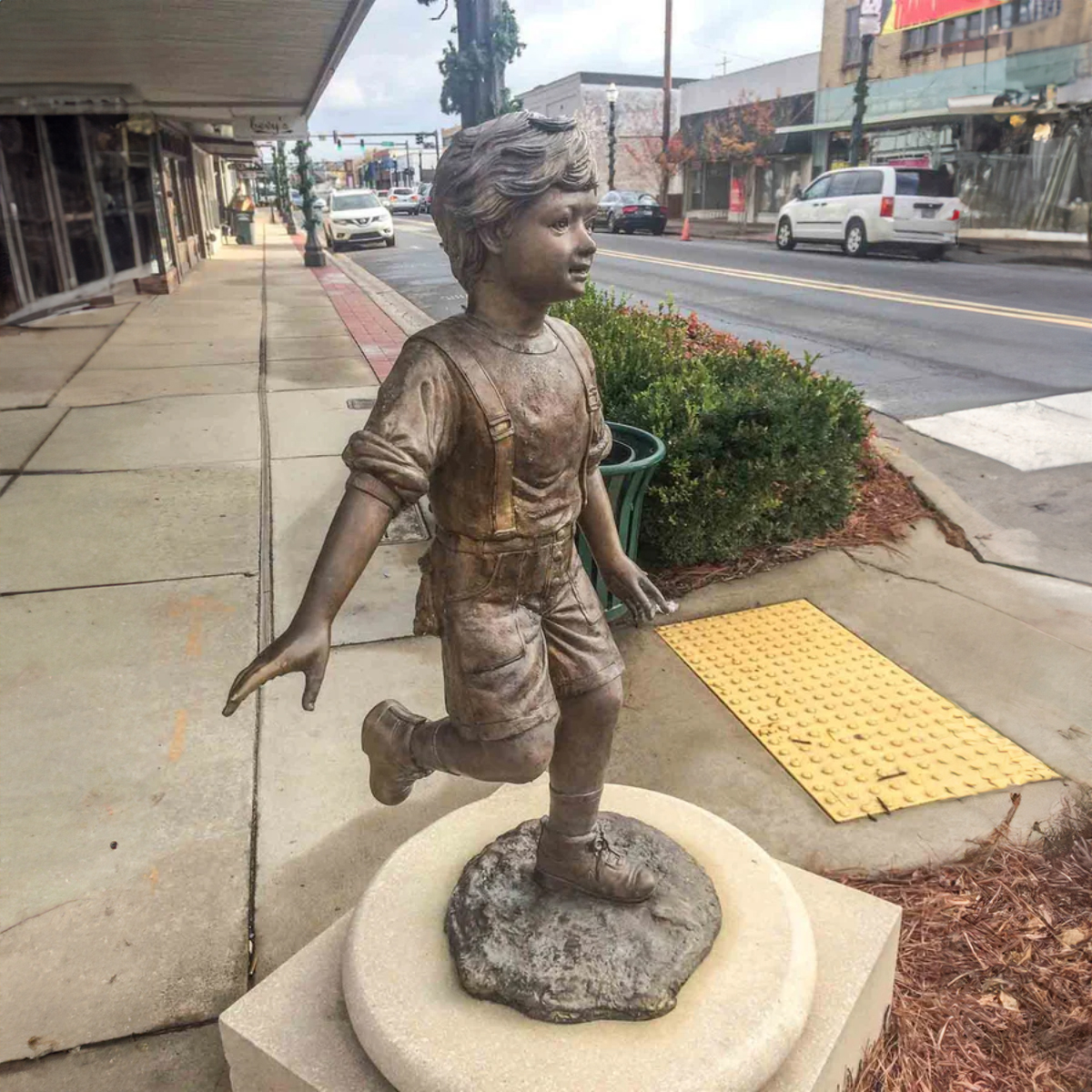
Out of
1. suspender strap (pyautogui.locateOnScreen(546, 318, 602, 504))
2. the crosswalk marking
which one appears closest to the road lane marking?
the crosswalk marking

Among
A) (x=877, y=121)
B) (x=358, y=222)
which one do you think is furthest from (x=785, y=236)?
(x=358, y=222)

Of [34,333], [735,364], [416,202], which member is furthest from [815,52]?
[735,364]

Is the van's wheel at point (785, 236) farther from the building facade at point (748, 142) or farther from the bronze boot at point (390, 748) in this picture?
the bronze boot at point (390, 748)

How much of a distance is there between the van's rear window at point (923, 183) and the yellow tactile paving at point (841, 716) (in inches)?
700

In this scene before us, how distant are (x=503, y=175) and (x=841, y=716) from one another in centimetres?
260

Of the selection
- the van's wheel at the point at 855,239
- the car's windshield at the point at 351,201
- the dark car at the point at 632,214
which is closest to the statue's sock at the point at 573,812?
the van's wheel at the point at 855,239

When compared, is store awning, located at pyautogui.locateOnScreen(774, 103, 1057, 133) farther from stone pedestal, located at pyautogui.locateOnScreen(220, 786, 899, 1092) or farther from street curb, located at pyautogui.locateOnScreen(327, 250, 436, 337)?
stone pedestal, located at pyautogui.locateOnScreen(220, 786, 899, 1092)

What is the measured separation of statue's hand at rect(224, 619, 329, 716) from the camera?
5.05 feet

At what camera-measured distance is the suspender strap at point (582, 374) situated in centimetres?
188

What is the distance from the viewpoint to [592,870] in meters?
2.04

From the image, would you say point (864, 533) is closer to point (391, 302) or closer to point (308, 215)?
point (391, 302)

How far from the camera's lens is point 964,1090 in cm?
207

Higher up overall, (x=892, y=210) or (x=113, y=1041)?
(x=892, y=210)

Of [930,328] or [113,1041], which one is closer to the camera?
[113,1041]
